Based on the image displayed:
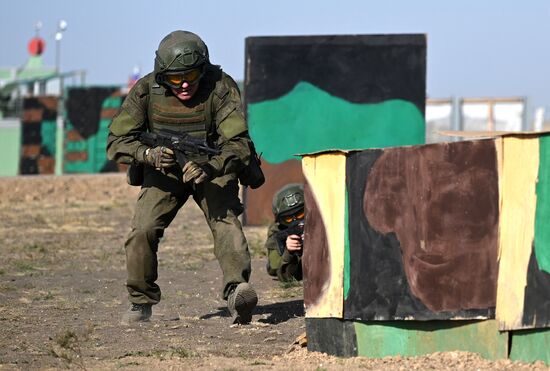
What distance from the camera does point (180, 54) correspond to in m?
7.02

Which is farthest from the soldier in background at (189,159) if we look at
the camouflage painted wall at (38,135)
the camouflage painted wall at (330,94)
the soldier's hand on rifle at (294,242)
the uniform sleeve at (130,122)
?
the camouflage painted wall at (38,135)

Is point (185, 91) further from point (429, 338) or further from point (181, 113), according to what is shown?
point (429, 338)

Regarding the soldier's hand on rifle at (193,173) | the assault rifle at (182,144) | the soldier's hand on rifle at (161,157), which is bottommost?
the soldier's hand on rifle at (193,173)

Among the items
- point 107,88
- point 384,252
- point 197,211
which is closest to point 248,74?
point 197,211

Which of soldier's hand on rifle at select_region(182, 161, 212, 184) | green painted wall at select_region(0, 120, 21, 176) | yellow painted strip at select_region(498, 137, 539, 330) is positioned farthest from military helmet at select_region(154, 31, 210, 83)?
green painted wall at select_region(0, 120, 21, 176)

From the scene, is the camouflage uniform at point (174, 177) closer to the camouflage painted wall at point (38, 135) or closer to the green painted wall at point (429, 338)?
the green painted wall at point (429, 338)

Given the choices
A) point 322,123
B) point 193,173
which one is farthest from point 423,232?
point 322,123

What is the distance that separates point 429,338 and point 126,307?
3194 millimetres

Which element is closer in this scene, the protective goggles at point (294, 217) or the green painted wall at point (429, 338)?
the green painted wall at point (429, 338)

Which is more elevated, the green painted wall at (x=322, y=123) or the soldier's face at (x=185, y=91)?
the green painted wall at (x=322, y=123)

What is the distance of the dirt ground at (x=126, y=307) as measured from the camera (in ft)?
18.9

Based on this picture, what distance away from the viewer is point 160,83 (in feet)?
23.6

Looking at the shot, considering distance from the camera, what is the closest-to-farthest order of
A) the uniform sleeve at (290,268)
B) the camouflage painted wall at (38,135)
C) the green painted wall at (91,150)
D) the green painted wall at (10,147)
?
the uniform sleeve at (290,268), the green painted wall at (91,150), the camouflage painted wall at (38,135), the green painted wall at (10,147)

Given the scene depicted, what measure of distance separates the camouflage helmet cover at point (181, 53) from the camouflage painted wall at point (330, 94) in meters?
6.26
